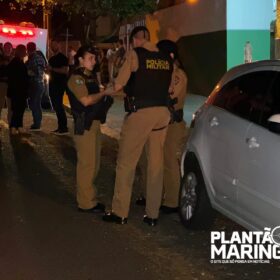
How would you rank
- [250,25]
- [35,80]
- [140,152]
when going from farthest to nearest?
[250,25] < [35,80] < [140,152]

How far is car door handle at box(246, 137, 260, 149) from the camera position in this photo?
186 inches

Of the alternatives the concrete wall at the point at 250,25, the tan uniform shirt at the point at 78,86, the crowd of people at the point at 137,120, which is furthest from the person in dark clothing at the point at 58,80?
the concrete wall at the point at 250,25

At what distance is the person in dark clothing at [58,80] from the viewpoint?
41.3 ft

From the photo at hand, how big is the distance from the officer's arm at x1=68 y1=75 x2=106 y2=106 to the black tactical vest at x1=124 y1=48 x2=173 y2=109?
0.43 m

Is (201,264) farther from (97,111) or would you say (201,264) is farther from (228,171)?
(97,111)

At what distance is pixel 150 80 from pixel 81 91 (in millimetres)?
874

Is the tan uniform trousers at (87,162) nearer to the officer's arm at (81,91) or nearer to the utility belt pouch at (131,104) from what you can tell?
the officer's arm at (81,91)

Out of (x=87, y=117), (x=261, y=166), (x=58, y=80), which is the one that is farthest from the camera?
(x=58, y=80)

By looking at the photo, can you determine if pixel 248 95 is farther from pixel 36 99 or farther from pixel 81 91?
pixel 36 99

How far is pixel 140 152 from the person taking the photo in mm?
6012

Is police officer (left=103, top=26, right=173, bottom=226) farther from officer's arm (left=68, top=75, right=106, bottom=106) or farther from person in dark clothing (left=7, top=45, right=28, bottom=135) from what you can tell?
person in dark clothing (left=7, top=45, right=28, bottom=135)

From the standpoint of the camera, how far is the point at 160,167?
6082 millimetres

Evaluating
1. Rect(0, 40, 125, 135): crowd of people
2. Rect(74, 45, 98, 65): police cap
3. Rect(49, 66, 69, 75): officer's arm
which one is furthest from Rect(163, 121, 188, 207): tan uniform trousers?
Rect(49, 66, 69, 75): officer's arm

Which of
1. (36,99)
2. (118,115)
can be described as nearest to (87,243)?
(36,99)
